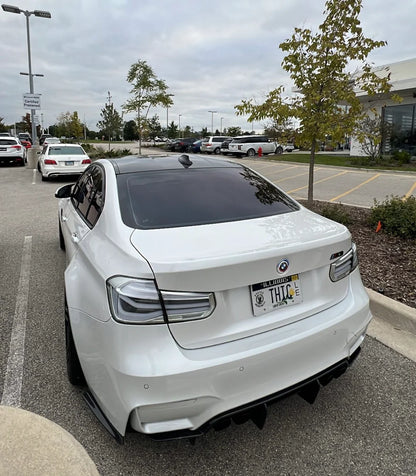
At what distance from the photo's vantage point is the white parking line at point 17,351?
2.61 m

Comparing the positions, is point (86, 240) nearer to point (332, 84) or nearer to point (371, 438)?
point (371, 438)

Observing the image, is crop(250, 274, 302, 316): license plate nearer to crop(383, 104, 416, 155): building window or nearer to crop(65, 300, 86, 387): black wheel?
crop(65, 300, 86, 387): black wheel

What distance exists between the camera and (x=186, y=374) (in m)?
1.78

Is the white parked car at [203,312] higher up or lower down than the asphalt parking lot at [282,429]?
higher up

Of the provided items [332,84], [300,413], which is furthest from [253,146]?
[300,413]

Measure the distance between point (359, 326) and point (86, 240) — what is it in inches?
73.7

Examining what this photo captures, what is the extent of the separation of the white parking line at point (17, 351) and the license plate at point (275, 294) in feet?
5.73

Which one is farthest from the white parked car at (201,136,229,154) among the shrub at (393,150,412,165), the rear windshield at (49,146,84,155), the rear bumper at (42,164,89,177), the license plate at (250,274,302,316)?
the license plate at (250,274,302,316)

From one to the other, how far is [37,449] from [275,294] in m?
1.55

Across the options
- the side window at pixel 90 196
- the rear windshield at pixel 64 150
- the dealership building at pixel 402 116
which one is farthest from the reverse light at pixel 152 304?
the dealership building at pixel 402 116

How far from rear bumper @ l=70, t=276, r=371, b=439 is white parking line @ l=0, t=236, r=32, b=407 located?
2.80ft

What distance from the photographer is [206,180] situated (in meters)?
3.09

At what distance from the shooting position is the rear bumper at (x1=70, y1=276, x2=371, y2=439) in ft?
5.82

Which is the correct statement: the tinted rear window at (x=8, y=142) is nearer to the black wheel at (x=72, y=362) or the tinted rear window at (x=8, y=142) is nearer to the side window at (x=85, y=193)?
the side window at (x=85, y=193)
